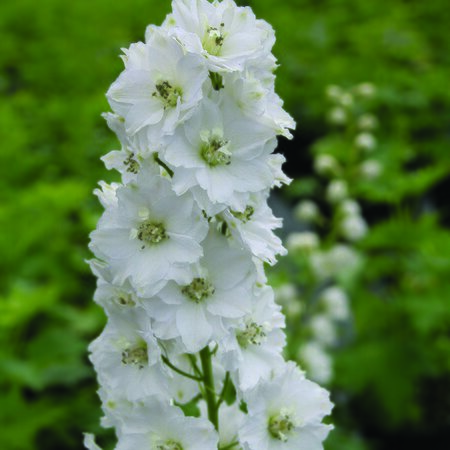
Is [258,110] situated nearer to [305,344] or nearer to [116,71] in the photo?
[305,344]

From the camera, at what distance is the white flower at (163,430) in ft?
5.73

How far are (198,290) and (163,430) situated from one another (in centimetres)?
36

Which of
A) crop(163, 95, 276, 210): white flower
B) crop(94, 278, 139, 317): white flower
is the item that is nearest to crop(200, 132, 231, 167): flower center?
crop(163, 95, 276, 210): white flower

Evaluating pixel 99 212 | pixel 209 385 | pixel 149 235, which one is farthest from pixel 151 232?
pixel 99 212

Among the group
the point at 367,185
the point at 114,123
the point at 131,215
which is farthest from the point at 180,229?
the point at 367,185

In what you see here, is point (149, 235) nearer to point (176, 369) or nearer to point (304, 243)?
point (176, 369)

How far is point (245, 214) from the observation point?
Result: 1747mm

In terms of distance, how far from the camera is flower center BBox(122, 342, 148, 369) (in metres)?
1.82

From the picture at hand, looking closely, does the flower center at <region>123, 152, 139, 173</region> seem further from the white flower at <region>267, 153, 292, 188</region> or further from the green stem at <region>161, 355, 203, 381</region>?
the green stem at <region>161, 355, 203, 381</region>

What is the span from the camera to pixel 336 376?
485 cm

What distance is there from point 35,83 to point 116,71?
100 cm

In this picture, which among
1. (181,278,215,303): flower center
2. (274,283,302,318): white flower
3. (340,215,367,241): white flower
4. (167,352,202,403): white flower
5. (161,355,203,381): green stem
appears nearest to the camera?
(181,278,215,303): flower center

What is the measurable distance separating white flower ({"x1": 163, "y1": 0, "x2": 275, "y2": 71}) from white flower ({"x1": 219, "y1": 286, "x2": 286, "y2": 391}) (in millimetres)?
601

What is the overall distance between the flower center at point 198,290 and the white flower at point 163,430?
0.89 ft
